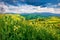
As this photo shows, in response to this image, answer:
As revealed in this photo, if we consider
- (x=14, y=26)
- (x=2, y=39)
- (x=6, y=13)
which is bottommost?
(x=2, y=39)

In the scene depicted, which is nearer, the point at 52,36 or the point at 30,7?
the point at 52,36

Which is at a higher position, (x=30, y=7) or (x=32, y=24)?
(x=30, y=7)

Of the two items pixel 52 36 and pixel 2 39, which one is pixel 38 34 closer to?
pixel 52 36

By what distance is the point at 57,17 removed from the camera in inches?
80.4

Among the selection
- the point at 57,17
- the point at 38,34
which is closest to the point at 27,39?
the point at 38,34

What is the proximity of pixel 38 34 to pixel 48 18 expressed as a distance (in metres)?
0.21

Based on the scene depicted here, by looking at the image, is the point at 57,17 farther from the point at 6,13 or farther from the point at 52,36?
the point at 6,13

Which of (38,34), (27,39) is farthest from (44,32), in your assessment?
(27,39)

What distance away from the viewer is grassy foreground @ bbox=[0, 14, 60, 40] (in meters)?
1.97

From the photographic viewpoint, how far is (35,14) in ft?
6.81

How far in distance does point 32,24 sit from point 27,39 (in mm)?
166

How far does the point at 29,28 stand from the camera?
6.61 ft

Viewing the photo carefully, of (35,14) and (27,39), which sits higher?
(35,14)

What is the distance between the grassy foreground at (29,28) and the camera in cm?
197
